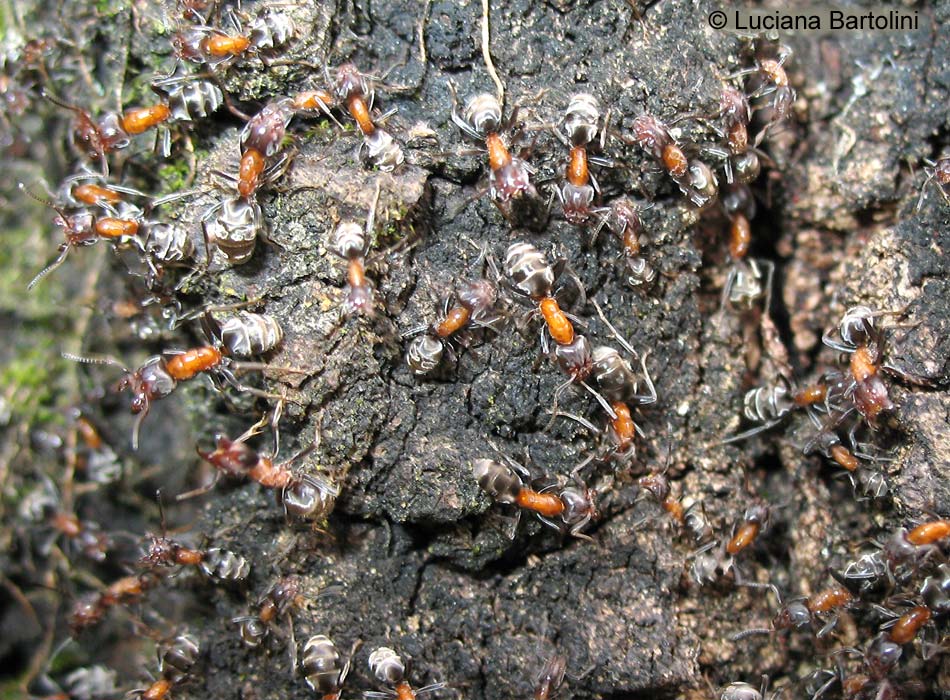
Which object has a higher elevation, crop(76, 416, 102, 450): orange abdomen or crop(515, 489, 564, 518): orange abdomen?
crop(515, 489, 564, 518): orange abdomen

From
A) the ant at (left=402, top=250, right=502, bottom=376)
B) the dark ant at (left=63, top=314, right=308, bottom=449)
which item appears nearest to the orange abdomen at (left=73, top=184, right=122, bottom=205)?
the dark ant at (left=63, top=314, right=308, bottom=449)

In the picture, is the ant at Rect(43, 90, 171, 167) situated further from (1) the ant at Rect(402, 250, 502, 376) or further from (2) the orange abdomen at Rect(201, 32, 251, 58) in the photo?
(1) the ant at Rect(402, 250, 502, 376)

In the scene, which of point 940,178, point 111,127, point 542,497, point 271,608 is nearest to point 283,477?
point 271,608

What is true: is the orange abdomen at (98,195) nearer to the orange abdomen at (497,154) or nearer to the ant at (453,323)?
the ant at (453,323)

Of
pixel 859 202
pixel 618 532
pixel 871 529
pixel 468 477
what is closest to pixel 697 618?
pixel 618 532

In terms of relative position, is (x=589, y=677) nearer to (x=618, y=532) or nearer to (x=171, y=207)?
(x=618, y=532)

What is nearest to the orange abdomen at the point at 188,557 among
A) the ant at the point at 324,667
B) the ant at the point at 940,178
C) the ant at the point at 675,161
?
the ant at the point at 324,667
